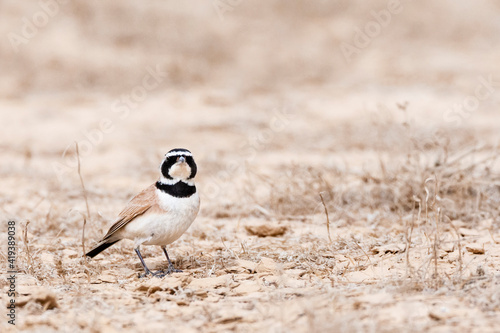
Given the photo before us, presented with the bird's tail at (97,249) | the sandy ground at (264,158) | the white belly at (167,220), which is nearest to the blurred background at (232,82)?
the sandy ground at (264,158)

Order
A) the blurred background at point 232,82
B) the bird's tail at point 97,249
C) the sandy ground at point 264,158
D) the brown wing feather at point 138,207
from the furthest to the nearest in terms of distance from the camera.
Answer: the blurred background at point 232,82
the bird's tail at point 97,249
the brown wing feather at point 138,207
the sandy ground at point 264,158

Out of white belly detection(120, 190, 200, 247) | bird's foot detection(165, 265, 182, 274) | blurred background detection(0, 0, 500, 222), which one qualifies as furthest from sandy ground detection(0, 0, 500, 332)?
white belly detection(120, 190, 200, 247)

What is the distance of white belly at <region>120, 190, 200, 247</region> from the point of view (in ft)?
14.5

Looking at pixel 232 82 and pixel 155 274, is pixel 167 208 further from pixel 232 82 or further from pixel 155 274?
pixel 232 82

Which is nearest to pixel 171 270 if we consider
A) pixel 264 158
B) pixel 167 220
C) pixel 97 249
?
pixel 167 220

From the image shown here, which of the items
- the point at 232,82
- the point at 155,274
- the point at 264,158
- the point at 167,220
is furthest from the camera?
the point at 232,82

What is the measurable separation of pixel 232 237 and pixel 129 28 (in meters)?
10.9

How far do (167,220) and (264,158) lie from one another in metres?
4.71

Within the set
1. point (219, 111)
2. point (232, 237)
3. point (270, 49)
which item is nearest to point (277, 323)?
point (232, 237)

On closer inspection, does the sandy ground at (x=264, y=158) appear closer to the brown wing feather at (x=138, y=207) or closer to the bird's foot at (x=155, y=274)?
the bird's foot at (x=155, y=274)

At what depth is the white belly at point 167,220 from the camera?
4430 mm

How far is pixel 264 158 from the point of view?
9055 millimetres

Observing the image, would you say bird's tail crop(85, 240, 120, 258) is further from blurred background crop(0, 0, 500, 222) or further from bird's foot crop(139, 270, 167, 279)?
blurred background crop(0, 0, 500, 222)

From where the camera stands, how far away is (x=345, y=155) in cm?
907
